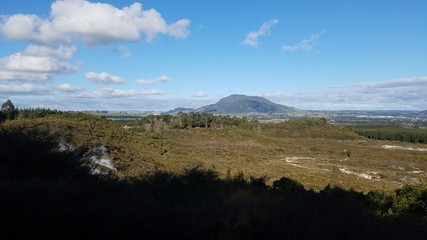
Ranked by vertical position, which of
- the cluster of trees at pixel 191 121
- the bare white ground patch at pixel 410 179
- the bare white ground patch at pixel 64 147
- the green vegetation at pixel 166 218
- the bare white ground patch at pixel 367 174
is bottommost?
the bare white ground patch at pixel 410 179

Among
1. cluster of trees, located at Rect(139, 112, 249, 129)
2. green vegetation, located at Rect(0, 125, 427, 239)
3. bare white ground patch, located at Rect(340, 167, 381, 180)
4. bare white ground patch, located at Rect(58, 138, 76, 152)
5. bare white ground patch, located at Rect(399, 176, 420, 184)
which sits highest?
bare white ground patch, located at Rect(58, 138, 76, 152)

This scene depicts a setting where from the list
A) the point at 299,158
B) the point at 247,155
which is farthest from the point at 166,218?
the point at 299,158

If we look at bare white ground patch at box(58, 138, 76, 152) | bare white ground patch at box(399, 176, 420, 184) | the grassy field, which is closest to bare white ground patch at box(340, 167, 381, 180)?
the grassy field

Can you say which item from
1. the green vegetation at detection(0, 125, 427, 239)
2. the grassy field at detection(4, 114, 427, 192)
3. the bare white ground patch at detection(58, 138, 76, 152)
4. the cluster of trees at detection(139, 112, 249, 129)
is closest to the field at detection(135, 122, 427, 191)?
the grassy field at detection(4, 114, 427, 192)

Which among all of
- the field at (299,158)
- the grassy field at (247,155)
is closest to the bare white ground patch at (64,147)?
the grassy field at (247,155)

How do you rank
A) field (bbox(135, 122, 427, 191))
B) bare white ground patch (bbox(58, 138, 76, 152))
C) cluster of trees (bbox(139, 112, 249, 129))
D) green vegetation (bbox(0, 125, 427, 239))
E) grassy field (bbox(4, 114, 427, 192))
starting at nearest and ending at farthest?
green vegetation (bbox(0, 125, 427, 239)) < bare white ground patch (bbox(58, 138, 76, 152)) < grassy field (bbox(4, 114, 427, 192)) < field (bbox(135, 122, 427, 191)) < cluster of trees (bbox(139, 112, 249, 129))

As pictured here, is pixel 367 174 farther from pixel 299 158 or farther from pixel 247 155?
pixel 247 155

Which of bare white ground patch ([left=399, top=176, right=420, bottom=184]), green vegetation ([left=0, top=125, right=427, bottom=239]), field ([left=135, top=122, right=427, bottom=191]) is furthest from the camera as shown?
bare white ground patch ([left=399, top=176, right=420, bottom=184])

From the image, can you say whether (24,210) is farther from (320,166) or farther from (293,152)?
(293,152)

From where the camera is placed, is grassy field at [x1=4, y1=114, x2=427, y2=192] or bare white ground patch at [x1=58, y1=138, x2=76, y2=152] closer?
bare white ground patch at [x1=58, y1=138, x2=76, y2=152]

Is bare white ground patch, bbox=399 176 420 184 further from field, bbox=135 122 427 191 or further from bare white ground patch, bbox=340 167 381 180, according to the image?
bare white ground patch, bbox=340 167 381 180

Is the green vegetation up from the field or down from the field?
up

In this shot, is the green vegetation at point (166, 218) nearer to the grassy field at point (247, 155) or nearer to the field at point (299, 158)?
the grassy field at point (247, 155)

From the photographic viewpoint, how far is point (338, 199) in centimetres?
908
